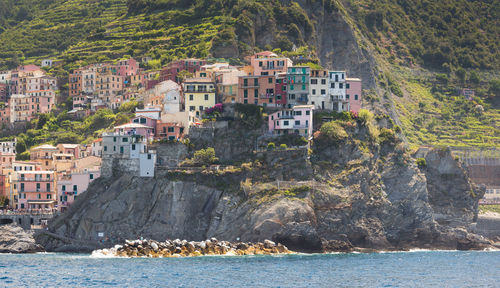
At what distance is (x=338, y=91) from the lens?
115938 mm

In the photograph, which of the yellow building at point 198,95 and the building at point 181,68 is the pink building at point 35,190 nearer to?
the yellow building at point 198,95

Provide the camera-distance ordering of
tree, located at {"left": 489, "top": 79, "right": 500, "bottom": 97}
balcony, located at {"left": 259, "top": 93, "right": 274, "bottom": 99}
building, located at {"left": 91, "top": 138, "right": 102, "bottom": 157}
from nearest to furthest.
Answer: balcony, located at {"left": 259, "top": 93, "right": 274, "bottom": 99}
building, located at {"left": 91, "top": 138, "right": 102, "bottom": 157}
tree, located at {"left": 489, "top": 79, "right": 500, "bottom": 97}

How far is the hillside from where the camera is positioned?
146375 mm

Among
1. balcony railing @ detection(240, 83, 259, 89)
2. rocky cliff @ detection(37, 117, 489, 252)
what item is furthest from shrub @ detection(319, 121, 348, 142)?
balcony railing @ detection(240, 83, 259, 89)

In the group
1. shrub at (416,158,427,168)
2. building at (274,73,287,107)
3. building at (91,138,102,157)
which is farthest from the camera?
building at (91,138,102,157)

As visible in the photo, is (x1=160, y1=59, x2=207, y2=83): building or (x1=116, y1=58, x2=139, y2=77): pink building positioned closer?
(x1=160, y1=59, x2=207, y2=83): building

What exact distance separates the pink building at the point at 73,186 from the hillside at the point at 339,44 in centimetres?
3370

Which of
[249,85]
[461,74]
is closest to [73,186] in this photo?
[249,85]

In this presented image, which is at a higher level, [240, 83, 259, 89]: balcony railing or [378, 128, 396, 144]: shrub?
[240, 83, 259, 89]: balcony railing

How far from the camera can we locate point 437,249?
109750mm

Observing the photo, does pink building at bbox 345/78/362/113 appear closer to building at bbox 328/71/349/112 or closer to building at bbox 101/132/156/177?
building at bbox 328/71/349/112

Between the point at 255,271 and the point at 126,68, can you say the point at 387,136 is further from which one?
Answer: the point at 126,68

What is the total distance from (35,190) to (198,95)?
24000mm

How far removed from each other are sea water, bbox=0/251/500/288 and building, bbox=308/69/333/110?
23.4 meters
